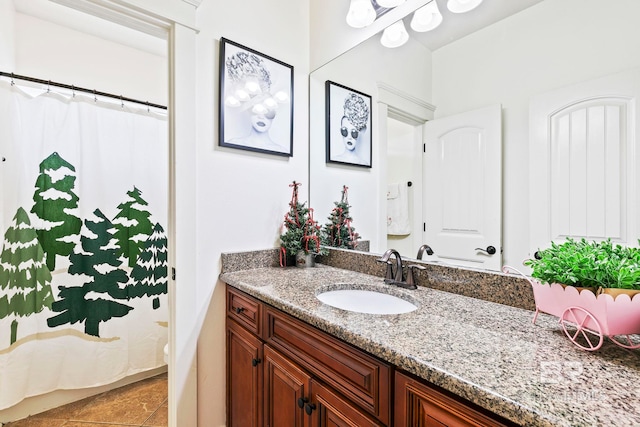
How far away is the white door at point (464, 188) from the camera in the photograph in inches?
43.2

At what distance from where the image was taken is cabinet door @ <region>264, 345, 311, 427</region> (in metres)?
0.97

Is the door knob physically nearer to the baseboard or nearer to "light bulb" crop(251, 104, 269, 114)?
"light bulb" crop(251, 104, 269, 114)

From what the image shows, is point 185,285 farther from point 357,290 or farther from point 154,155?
point 154,155

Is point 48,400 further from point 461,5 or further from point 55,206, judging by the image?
point 461,5

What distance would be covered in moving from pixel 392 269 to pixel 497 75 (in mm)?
858

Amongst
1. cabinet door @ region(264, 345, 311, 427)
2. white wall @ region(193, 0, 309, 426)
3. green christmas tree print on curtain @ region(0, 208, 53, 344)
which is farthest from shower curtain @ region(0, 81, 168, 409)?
cabinet door @ region(264, 345, 311, 427)

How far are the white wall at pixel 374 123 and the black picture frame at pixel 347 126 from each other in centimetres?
3

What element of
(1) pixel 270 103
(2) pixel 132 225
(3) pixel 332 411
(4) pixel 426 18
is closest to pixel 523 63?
(4) pixel 426 18

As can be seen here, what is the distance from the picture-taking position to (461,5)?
1.21 metres

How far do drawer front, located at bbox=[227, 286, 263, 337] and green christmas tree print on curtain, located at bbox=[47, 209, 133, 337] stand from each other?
3.53 ft

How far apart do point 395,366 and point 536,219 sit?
70 cm

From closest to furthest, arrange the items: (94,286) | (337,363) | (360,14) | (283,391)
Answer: (337,363) < (283,391) < (360,14) < (94,286)

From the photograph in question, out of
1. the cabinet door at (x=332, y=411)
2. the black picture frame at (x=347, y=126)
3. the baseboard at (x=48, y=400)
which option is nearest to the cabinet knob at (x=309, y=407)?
the cabinet door at (x=332, y=411)

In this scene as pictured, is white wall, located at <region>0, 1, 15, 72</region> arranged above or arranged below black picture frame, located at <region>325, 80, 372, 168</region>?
above
